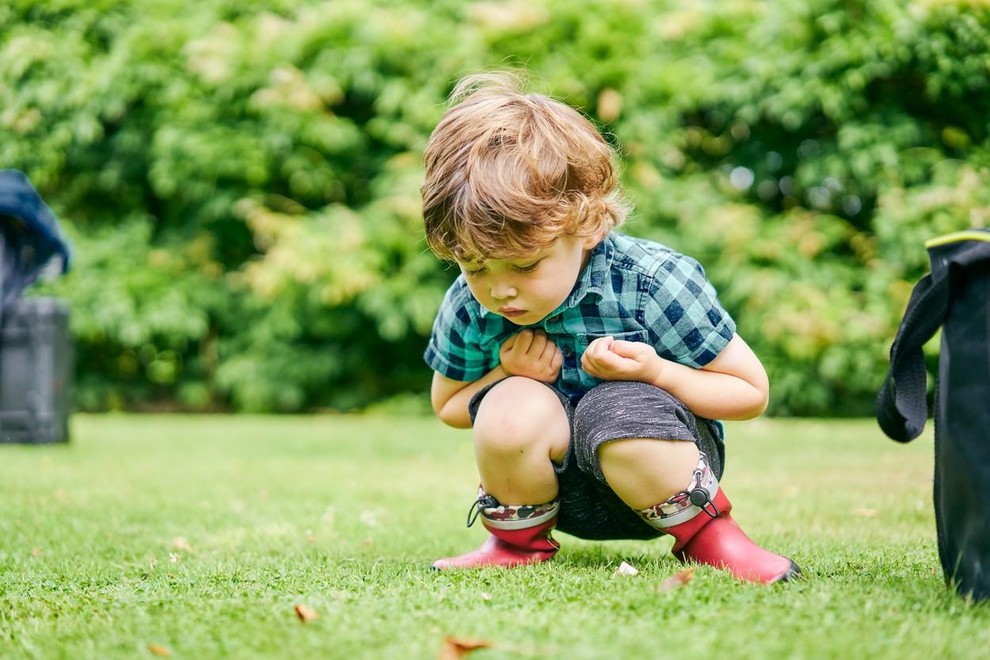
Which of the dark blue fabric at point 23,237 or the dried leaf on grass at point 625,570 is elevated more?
the dark blue fabric at point 23,237

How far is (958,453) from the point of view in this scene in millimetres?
1432

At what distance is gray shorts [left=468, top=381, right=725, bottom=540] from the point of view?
1738 mm

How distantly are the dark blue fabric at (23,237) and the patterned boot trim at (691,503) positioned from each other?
3371 millimetres

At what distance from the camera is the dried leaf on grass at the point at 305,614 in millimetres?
1417

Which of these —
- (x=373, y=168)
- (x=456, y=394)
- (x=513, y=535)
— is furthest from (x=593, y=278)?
(x=373, y=168)

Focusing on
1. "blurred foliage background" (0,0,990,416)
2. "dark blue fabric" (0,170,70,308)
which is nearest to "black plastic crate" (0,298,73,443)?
"dark blue fabric" (0,170,70,308)

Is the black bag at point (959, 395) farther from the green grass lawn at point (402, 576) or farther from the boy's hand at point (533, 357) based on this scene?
the boy's hand at point (533, 357)

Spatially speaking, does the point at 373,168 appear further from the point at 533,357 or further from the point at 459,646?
the point at 459,646

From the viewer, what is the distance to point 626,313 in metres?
1.87

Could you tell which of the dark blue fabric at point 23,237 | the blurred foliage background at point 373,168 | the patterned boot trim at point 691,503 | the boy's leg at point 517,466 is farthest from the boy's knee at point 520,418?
the blurred foliage background at point 373,168

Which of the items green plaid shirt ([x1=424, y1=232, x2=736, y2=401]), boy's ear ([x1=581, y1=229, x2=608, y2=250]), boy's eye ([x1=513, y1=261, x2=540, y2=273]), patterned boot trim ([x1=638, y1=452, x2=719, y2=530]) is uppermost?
boy's ear ([x1=581, y1=229, x2=608, y2=250])

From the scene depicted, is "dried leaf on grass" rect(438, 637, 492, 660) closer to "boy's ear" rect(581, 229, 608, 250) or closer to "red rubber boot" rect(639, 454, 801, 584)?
"red rubber boot" rect(639, 454, 801, 584)

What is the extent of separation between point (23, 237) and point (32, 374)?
859 mm

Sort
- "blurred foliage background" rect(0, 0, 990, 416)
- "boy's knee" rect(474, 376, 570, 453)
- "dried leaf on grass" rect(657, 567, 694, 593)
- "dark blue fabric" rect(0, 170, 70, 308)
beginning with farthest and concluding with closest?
"blurred foliage background" rect(0, 0, 990, 416) < "dark blue fabric" rect(0, 170, 70, 308) < "boy's knee" rect(474, 376, 570, 453) < "dried leaf on grass" rect(657, 567, 694, 593)
